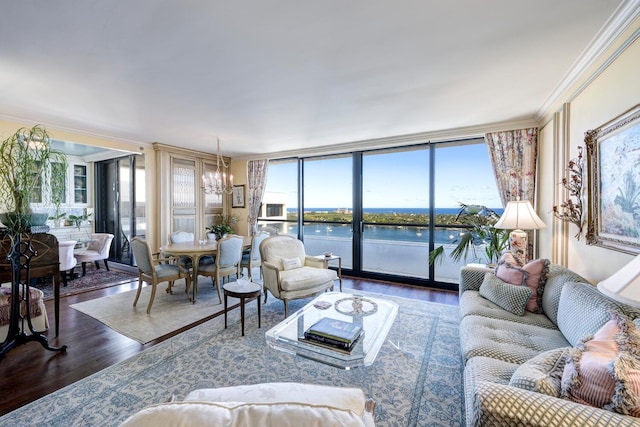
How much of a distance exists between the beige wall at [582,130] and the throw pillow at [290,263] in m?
2.98

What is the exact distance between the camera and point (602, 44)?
1945mm

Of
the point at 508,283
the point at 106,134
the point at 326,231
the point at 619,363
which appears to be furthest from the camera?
the point at 326,231

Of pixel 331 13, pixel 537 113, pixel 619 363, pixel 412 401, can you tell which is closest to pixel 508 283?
pixel 412 401

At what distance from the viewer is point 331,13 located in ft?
5.53

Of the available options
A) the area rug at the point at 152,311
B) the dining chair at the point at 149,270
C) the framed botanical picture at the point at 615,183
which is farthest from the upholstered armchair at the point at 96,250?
the framed botanical picture at the point at 615,183

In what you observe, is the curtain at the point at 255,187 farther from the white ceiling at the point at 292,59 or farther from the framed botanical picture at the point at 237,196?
the white ceiling at the point at 292,59

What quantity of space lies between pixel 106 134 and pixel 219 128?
198cm

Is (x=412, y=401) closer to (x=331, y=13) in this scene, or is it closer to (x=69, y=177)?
(x=331, y=13)

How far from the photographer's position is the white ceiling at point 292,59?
1672 mm

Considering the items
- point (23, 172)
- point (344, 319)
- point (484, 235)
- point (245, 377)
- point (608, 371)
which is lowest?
point (245, 377)

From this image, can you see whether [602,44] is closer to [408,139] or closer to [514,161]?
[514,161]

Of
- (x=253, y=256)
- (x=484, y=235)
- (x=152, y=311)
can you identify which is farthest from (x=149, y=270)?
(x=484, y=235)

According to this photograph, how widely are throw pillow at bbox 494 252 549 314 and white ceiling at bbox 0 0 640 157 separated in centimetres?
173

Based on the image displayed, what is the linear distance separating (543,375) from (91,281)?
612 cm
